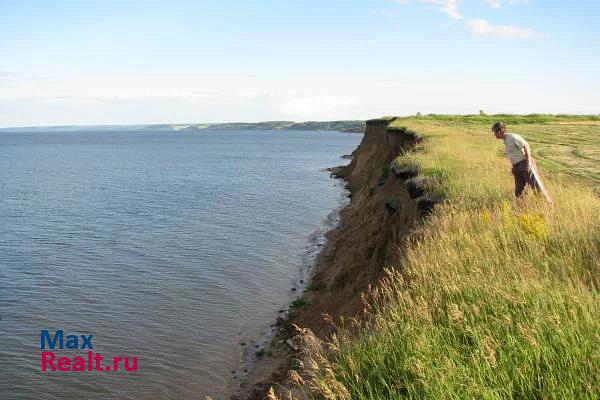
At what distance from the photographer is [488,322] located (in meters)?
4.70

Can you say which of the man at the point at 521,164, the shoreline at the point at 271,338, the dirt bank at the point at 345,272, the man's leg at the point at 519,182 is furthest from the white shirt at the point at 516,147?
the shoreline at the point at 271,338

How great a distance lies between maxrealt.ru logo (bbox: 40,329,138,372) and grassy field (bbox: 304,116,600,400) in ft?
33.0

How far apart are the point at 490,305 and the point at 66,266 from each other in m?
23.3

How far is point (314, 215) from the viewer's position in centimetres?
3841

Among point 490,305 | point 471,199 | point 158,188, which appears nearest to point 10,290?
point 471,199

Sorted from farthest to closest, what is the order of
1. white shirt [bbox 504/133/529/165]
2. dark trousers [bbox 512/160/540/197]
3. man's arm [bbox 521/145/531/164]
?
white shirt [bbox 504/133/529/165], man's arm [bbox 521/145/531/164], dark trousers [bbox 512/160/540/197]

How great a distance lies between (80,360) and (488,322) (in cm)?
1383

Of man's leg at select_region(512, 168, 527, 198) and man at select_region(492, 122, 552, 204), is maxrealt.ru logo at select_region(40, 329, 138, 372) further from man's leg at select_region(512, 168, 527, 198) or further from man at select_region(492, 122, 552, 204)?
man at select_region(492, 122, 552, 204)

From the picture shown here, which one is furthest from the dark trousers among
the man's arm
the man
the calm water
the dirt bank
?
the calm water

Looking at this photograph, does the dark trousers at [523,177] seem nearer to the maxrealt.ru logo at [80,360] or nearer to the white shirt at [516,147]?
the white shirt at [516,147]

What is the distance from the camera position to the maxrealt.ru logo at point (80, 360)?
14.4 m

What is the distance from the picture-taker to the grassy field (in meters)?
3.77

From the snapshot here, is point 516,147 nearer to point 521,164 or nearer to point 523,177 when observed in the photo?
point 521,164

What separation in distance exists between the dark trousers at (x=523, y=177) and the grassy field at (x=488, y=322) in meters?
1.32
